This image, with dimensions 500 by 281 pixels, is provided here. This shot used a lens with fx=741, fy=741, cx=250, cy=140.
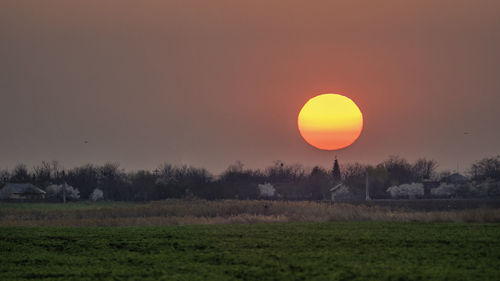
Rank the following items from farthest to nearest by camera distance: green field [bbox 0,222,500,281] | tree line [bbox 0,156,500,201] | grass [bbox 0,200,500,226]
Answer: tree line [bbox 0,156,500,201] → grass [bbox 0,200,500,226] → green field [bbox 0,222,500,281]

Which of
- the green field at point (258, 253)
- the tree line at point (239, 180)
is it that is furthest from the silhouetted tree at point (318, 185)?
the green field at point (258, 253)

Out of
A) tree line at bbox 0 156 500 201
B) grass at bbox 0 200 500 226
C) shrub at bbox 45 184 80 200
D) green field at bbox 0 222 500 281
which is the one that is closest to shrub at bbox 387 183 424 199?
tree line at bbox 0 156 500 201

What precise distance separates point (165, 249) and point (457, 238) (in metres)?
13.4

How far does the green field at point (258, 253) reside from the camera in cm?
2447

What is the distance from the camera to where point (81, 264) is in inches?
1095

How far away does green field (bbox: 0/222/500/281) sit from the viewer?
80.3 feet

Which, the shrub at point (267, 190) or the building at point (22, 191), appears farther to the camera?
the building at point (22, 191)

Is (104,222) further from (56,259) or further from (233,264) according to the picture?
(233,264)

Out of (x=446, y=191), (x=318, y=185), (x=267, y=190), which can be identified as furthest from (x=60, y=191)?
(x=446, y=191)

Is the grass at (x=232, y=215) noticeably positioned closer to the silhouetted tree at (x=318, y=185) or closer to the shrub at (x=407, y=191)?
the shrub at (x=407, y=191)

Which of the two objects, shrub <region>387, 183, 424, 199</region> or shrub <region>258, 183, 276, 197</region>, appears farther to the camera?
shrub <region>258, 183, 276, 197</region>

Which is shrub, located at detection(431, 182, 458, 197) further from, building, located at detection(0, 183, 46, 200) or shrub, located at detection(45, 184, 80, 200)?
building, located at detection(0, 183, 46, 200)

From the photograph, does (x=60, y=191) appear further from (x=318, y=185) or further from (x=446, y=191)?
(x=446, y=191)

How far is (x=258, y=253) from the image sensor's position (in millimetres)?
29969
